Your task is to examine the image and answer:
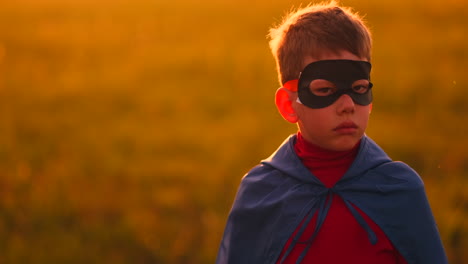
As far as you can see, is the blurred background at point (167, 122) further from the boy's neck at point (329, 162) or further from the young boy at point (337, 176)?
the boy's neck at point (329, 162)

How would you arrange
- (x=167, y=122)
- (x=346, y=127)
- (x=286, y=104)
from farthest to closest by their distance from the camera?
(x=167, y=122) → (x=286, y=104) → (x=346, y=127)

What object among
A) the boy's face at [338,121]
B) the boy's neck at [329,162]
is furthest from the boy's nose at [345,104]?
the boy's neck at [329,162]

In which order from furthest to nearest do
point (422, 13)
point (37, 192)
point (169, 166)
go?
point (422, 13) < point (169, 166) < point (37, 192)

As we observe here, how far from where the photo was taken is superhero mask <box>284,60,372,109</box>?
2.86m

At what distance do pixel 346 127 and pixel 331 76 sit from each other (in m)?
0.26

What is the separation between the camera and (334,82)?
287cm

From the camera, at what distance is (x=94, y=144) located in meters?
7.14

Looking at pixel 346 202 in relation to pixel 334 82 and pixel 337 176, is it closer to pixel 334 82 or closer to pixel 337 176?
pixel 337 176

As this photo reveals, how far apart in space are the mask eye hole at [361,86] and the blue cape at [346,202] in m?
0.25

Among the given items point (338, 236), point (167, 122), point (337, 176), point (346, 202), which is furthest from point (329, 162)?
point (167, 122)

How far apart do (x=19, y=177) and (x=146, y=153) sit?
141 centimetres

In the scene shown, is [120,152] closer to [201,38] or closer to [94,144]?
[94,144]

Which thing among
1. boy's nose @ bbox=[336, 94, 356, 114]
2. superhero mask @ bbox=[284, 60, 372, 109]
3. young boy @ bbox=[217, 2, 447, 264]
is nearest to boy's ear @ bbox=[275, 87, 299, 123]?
young boy @ bbox=[217, 2, 447, 264]

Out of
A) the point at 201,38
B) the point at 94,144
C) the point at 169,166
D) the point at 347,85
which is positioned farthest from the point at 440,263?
the point at 201,38
